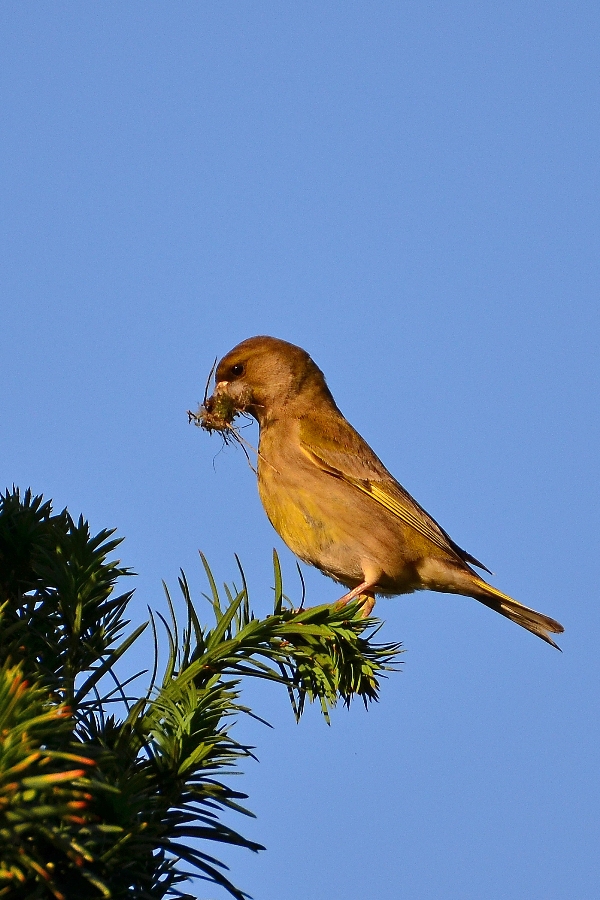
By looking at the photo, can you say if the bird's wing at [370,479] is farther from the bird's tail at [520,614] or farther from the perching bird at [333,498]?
the bird's tail at [520,614]

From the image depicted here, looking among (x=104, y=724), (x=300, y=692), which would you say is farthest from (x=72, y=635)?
(x=300, y=692)

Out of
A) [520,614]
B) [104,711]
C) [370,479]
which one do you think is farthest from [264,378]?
[104,711]

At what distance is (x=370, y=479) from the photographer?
24.2 ft

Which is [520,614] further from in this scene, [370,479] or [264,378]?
[264,378]

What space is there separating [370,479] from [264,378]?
1112mm

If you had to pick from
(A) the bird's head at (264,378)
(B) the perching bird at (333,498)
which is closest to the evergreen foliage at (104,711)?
(B) the perching bird at (333,498)

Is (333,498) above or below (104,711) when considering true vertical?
above

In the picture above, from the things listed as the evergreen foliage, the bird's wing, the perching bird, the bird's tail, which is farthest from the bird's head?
the evergreen foliage

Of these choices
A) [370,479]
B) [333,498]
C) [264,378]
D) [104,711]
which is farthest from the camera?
[264,378]

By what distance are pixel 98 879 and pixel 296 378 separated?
6.16 m

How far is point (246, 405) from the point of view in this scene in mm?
7473

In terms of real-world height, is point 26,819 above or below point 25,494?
below

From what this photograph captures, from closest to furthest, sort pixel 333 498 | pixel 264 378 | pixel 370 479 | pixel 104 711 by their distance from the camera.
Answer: pixel 104 711 → pixel 333 498 → pixel 370 479 → pixel 264 378

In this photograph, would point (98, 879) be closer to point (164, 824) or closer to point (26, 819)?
point (26, 819)
